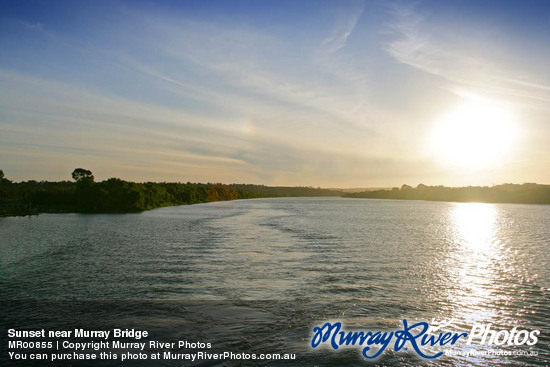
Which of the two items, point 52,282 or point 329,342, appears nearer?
point 329,342

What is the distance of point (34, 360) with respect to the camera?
10836 millimetres

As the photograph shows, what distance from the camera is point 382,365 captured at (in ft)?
35.9

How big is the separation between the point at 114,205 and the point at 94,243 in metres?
73.9

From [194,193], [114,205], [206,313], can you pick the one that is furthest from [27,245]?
[194,193]

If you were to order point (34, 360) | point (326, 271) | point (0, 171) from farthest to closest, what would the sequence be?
point (0, 171), point (326, 271), point (34, 360)

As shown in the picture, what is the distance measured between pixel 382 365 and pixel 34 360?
1019 cm

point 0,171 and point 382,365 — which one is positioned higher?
point 0,171

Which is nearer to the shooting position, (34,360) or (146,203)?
(34,360)

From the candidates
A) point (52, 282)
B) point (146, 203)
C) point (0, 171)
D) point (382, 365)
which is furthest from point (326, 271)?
point (0, 171)

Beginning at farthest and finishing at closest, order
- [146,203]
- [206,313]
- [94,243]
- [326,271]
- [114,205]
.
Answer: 1. [146,203]
2. [114,205]
3. [94,243]
4. [326,271]
5. [206,313]

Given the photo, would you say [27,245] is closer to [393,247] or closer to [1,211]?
[393,247]

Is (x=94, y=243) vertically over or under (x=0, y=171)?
under

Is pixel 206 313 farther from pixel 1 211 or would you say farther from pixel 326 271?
pixel 1 211

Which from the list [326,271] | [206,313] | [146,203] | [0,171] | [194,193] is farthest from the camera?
[194,193]
